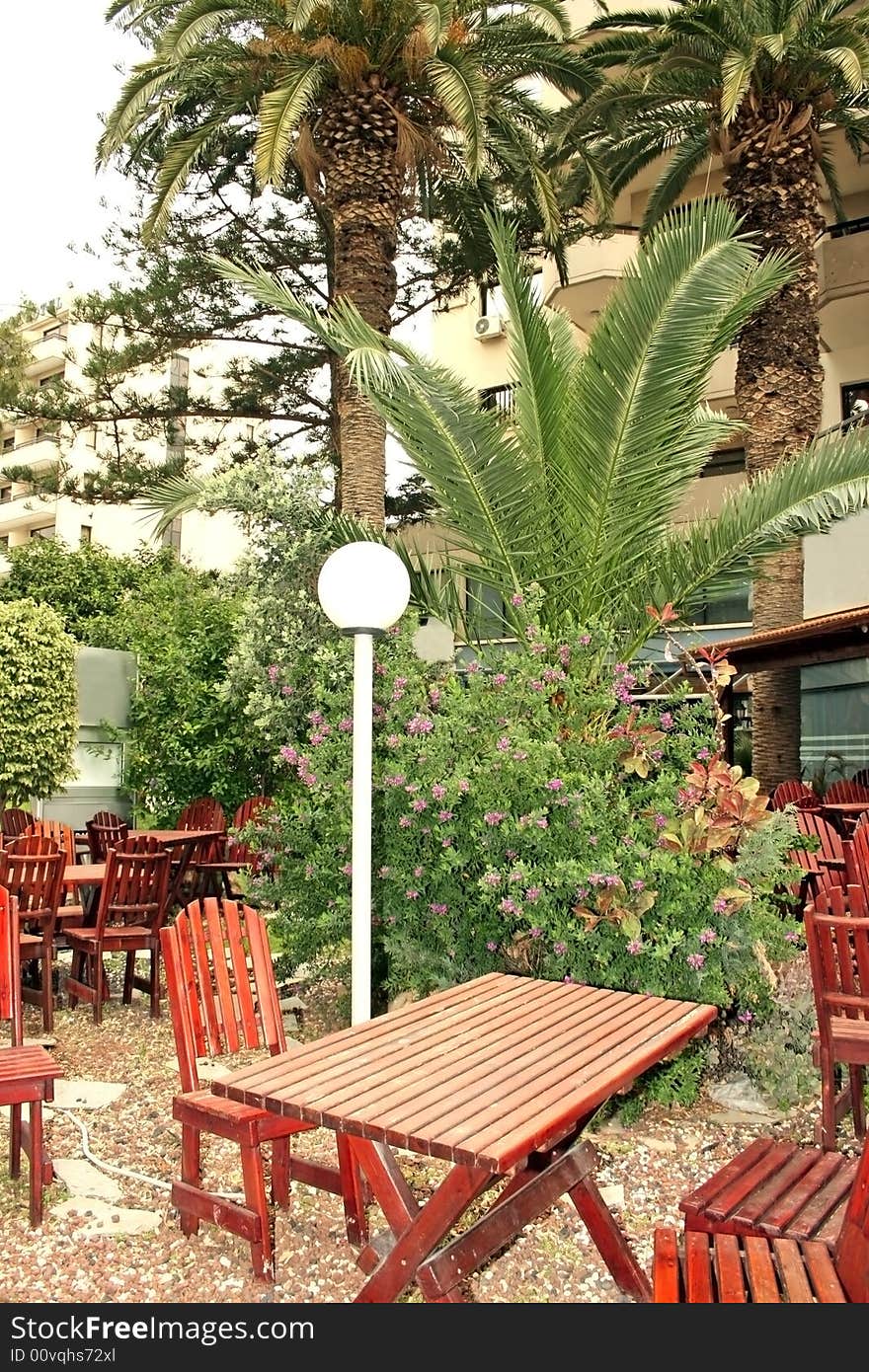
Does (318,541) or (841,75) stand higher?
(841,75)

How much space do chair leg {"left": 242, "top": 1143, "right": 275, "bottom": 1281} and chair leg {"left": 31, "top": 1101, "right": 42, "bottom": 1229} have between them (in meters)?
0.81

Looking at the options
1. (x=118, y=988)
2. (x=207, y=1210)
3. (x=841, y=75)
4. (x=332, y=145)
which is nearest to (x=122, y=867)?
(x=118, y=988)

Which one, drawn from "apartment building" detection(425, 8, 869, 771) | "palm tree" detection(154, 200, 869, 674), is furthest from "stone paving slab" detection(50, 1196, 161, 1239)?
"apartment building" detection(425, 8, 869, 771)

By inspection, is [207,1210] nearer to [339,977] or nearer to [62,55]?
[339,977]

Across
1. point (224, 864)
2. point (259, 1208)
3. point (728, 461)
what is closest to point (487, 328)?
point (728, 461)

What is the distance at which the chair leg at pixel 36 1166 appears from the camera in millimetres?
3662

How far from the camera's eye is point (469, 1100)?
8.29 ft

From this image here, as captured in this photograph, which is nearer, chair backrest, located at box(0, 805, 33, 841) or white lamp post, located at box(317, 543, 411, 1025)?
white lamp post, located at box(317, 543, 411, 1025)

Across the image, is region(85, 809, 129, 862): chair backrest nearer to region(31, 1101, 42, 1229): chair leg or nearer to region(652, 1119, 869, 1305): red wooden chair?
region(31, 1101, 42, 1229): chair leg

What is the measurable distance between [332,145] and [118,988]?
8.15 metres

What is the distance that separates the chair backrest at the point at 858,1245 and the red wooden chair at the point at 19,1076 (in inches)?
98.8

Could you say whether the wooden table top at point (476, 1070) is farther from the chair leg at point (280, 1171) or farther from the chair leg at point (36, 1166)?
the chair leg at point (36, 1166)

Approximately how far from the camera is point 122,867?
21.4 feet

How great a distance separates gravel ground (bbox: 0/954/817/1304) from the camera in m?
3.29
